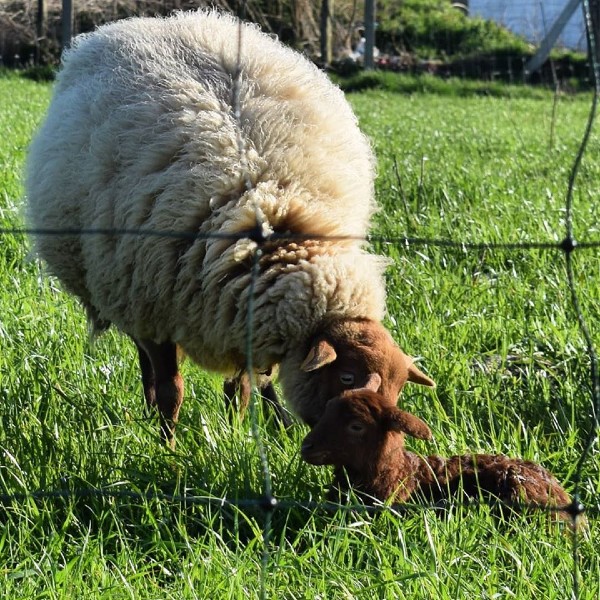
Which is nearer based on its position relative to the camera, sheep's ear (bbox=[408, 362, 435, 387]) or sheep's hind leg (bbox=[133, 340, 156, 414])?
sheep's ear (bbox=[408, 362, 435, 387])

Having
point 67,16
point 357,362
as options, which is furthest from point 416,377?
point 67,16

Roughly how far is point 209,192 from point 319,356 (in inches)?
27.7

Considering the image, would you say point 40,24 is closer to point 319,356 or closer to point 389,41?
point 389,41

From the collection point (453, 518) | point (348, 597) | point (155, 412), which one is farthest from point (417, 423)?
point (155, 412)

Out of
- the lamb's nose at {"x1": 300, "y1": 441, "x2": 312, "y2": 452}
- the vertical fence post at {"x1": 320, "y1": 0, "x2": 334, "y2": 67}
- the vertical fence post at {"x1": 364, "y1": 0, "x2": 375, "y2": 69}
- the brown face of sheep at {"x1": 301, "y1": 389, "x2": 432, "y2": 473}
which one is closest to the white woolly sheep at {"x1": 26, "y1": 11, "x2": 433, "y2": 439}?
the brown face of sheep at {"x1": 301, "y1": 389, "x2": 432, "y2": 473}

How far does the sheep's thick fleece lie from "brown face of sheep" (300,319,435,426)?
109 millimetres

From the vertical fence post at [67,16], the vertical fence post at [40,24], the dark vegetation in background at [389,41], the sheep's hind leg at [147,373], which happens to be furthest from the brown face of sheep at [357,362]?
the vertical fence post at [40,24]

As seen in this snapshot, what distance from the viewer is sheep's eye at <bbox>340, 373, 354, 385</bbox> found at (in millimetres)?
3102

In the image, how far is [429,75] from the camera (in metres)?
21.4

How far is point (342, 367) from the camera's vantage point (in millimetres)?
3129

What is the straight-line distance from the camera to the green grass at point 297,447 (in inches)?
95.8

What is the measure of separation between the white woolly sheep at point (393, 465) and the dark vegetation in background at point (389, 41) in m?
16.1

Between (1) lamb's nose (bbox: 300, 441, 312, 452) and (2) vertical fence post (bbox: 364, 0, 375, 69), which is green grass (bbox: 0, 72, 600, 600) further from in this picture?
(2) vertical fence post (bbox: 364, 0, 375, 69)

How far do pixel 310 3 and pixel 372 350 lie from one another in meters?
19.1
